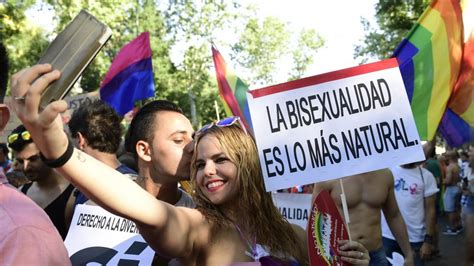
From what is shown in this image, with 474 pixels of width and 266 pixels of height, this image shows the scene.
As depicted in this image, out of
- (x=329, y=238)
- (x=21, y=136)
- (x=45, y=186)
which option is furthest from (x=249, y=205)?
(x=21, y=136)

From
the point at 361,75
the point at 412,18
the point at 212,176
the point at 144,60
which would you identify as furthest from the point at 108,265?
the point at 412,18

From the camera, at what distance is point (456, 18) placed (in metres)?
5.62

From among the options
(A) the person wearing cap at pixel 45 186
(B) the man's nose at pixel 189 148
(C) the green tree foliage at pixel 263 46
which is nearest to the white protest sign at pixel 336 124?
(B) the man's nose at pixel 189 148

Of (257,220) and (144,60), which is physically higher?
(144,60)

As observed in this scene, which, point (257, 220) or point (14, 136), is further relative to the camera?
point (14, 136)

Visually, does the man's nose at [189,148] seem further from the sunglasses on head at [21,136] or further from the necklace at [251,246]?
the sunglasses on head at [21,136]

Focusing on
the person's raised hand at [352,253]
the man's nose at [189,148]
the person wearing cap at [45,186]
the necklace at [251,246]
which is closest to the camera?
the necklace at [251,246]

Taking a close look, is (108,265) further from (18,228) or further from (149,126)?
(18,228)

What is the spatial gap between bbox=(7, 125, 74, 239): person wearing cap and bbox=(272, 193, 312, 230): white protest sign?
2.19 m

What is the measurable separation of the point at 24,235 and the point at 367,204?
14.0 feet

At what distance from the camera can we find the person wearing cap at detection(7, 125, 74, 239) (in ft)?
12.7

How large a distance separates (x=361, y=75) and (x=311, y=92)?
302 millimetres

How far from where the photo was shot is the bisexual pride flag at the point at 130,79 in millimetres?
8016

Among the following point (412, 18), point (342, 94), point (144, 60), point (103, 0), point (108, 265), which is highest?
point (103, 0)
